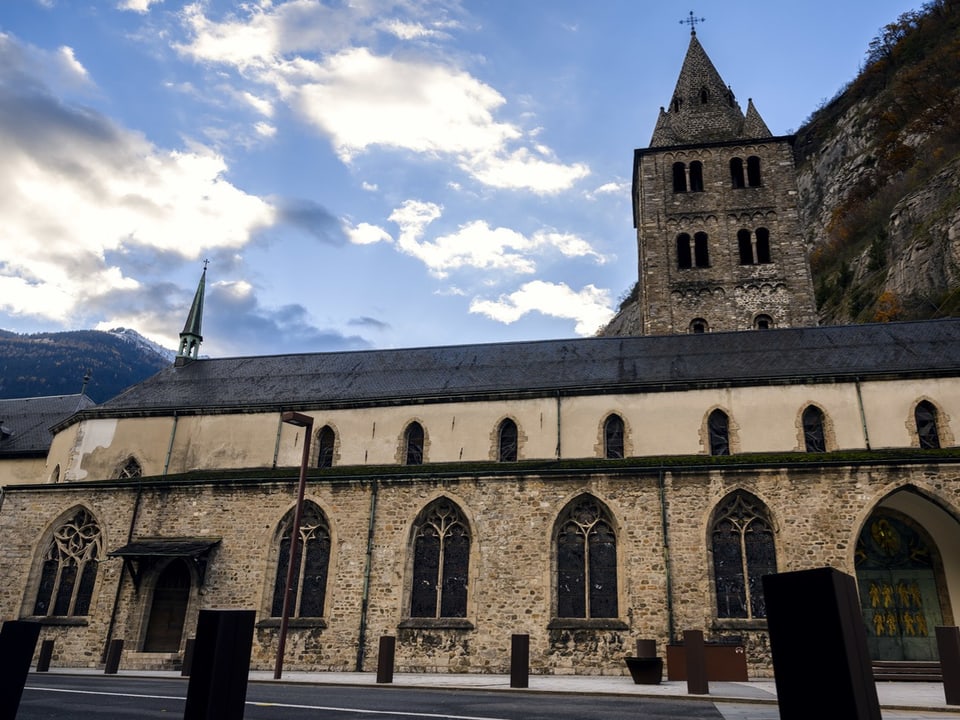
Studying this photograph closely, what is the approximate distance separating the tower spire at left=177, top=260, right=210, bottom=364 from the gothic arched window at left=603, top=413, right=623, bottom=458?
2063cm

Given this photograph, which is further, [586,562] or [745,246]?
[745,246]

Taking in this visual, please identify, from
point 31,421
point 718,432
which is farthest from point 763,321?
point 31,421

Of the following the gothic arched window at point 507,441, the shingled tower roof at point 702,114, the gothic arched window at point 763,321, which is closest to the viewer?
the gothic arched window at point 507,441

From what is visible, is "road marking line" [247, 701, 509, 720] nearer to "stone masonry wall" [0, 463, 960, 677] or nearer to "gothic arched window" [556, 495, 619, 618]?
"stone masonry wall" [0, 463, 960, 677]

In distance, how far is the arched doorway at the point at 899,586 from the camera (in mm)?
19812

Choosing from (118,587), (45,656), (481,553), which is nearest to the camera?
(45,656)

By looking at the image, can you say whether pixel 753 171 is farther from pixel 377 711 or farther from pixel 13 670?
pixel 13 670

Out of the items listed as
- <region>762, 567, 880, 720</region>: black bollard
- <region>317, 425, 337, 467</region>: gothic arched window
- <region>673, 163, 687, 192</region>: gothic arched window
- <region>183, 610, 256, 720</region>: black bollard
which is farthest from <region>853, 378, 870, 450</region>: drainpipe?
<region>183, 610, 256, 720</region>: black bollard

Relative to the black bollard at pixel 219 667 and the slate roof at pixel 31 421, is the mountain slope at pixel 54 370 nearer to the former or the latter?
the slate roof at pixel 31 421

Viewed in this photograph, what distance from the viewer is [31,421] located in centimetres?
3600

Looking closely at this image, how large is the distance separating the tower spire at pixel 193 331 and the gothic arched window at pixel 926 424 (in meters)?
30.0

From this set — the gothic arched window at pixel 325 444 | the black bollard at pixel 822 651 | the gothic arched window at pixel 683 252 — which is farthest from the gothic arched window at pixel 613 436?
the black bollard at pixel 822 651

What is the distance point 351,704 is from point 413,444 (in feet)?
49.2

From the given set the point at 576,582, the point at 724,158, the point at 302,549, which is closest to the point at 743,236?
the point at 724,158
